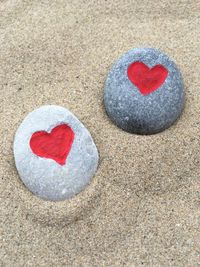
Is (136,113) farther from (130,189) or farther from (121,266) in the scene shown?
(121,266)

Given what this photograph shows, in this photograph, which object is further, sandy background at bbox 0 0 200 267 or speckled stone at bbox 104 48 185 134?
speckled stone at bbox 104 48 185 134

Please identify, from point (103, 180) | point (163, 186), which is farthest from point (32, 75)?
point (163, 186)

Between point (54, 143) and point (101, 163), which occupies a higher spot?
point (54, 143)

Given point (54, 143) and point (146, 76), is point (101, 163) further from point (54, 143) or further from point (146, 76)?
point (146, 76)

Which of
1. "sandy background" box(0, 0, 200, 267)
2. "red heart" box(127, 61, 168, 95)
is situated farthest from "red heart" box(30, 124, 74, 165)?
"red heart" box(127, 61, 168, 95)

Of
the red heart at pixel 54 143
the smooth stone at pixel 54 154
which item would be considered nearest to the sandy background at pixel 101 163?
the smooth stone at pixel 54 154

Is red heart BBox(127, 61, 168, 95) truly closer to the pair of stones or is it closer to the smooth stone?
the pair of stones

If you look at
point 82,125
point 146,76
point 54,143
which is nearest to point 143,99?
point 146,76
